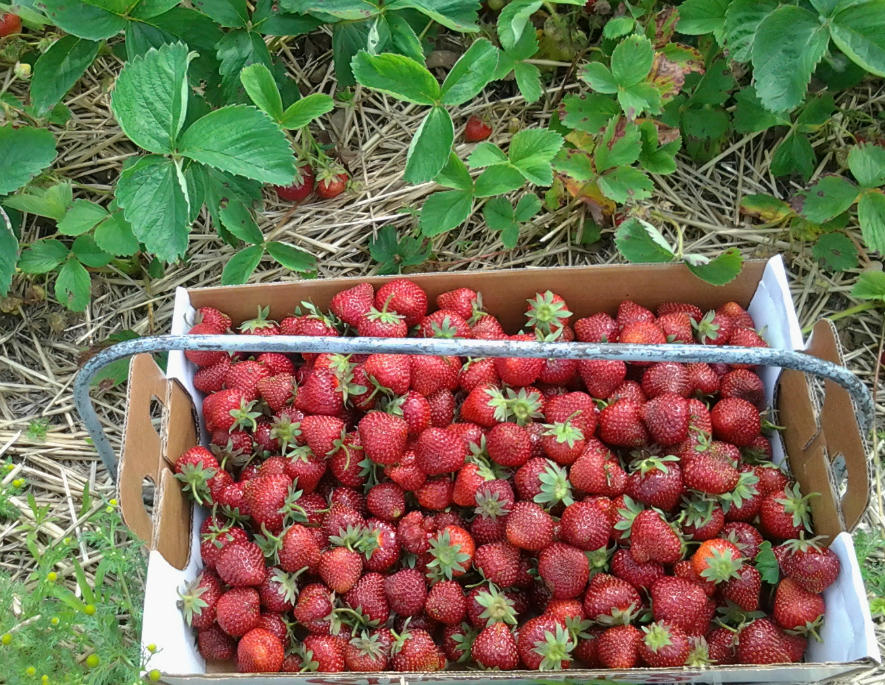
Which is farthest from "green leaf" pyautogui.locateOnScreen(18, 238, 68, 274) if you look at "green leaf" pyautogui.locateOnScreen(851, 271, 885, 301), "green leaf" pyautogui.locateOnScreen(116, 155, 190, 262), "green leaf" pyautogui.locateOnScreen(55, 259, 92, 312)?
"green leaf" pyautogui.locateOnScreen(851, 271, 885, 301)

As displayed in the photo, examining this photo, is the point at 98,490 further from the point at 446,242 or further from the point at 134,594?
the point at 446,242

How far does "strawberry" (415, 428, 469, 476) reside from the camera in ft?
4.34

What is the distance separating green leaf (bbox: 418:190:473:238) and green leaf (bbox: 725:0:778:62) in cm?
60

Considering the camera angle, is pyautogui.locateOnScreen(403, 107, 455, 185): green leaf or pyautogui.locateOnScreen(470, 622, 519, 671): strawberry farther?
pyautogui.locateOnScreen(403, 107, 455, 185): green leaf

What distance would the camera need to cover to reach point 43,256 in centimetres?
175

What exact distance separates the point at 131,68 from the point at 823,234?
4.93 ft

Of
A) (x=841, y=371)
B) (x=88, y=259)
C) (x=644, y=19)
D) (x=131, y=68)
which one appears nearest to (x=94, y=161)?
(x=88, y=259)

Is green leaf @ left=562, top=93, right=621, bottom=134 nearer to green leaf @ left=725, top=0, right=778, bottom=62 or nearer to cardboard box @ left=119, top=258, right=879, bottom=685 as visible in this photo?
green leaf @ left=725, top=0, right=778, bottom=62

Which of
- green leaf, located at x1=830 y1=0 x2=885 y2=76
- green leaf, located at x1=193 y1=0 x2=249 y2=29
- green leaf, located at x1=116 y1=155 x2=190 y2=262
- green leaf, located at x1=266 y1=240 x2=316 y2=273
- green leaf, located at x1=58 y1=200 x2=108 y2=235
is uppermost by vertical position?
green leaf, located at x1=830 y1=0 x2=885 y2=76

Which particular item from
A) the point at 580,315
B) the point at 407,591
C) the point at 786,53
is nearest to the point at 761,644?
A: the point at 407,591

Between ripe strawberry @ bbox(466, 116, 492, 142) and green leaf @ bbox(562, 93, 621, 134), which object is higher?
green leaf @ bbox(562, 93, 621, 134)

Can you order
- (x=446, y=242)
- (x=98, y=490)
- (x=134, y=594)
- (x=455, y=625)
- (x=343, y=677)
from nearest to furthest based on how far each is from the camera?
1. (x=343, y=677)
2. (x=455, y=625)
3. (x=134, y=594)
4. (x=98, y=490)
5. (x=446, y=242)

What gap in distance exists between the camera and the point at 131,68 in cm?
132

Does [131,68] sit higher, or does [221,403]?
[131,68]
